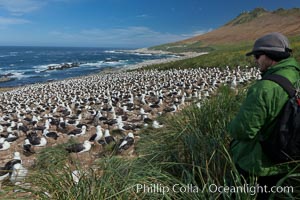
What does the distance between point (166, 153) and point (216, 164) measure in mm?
862

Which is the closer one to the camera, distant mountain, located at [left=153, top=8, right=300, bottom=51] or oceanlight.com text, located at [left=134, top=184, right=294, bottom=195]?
oceanlight.com text, located at [left=134, top=184, right=294, bottom=195]

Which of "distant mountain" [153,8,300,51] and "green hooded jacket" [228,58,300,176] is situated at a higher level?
"distant mountain" [153,8,300,51]

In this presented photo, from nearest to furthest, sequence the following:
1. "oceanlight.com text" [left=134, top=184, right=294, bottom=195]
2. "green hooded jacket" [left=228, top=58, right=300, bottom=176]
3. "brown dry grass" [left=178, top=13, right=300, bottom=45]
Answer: "green hooded jacket" [left=228, top=58, right=300, bottom=176] < "oceanlight.com text" [left=134, top=184, right=294, bottom=195] < "brown dry grass" [left=178, top=13, right=300, bottom=45]

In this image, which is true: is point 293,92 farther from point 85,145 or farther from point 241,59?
point 241,59

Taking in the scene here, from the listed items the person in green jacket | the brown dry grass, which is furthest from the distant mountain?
the person in green jacket

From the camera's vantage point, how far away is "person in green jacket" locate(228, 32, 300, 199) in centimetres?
263

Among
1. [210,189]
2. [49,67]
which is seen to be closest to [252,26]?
[49,67]

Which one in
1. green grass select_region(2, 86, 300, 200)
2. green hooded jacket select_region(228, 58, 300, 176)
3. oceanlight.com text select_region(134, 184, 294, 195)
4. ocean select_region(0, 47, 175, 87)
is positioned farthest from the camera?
ocean select_region(0, 47, 175, 87)

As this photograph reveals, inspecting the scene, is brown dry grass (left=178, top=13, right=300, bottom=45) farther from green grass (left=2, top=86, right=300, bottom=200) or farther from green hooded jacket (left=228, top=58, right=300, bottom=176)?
green hooded jacket (left=228, top=58, right=300, bottom=176)

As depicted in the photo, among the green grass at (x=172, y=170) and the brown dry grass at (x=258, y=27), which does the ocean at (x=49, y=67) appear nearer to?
the brown dry grass at (x=258, y=27)

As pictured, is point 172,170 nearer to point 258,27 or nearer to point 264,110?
point 264,110

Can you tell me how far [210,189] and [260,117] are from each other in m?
1.04

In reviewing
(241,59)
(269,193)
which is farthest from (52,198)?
(241,59)

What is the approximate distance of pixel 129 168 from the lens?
3.94 metres
